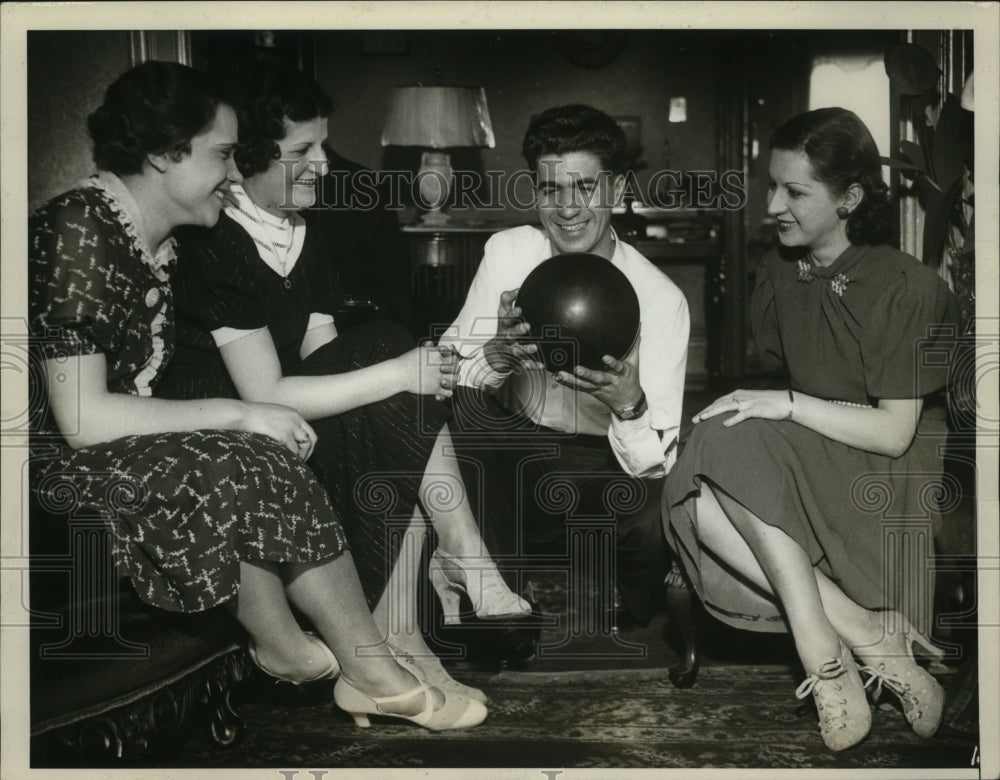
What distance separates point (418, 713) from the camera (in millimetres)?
2498

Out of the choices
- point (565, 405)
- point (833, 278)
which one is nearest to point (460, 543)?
point (565, 405)

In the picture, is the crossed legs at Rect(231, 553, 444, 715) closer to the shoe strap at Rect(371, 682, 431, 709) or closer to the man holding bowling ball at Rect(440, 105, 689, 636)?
the shoe strap at Rect(371, 682, 431, 709)

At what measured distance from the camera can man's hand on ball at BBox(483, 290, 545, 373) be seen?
2.57m

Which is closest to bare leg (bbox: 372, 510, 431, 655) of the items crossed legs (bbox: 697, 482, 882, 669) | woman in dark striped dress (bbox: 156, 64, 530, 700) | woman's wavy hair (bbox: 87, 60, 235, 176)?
woman in dark striped dress (bbox: 156, 64, 530, 700)

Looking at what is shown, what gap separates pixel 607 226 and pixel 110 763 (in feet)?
5.56

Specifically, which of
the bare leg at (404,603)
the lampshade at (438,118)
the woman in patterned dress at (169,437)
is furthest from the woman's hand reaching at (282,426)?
the lampshade at (438,118)

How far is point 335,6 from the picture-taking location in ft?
8.36

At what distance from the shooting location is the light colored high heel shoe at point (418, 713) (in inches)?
98.0

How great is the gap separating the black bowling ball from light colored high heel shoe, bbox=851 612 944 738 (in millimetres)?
910

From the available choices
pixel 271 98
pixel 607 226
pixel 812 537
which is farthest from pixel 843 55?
pixel 271 98

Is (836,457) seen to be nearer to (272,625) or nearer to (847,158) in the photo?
(847,158)

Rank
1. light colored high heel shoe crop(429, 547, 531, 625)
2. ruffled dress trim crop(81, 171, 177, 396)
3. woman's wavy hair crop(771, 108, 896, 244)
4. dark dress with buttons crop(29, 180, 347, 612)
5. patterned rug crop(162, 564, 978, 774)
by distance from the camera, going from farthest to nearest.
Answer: light colored high heel shoe crop(429, 547, 531, 625) < woman's wavy hair crop(771, 108, 896, 244) < patterned rug crop(162, 564, 978, 774) < ruffled dress trim crop(81, 171, 177, 396) < dark dress with buttons crop(29, 180, 347, 612)

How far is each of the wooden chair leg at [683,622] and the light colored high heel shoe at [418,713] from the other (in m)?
0.50

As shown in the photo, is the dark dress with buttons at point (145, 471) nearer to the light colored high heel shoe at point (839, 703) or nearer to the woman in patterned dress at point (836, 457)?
the woman in patterned dress at point (836, 457)
